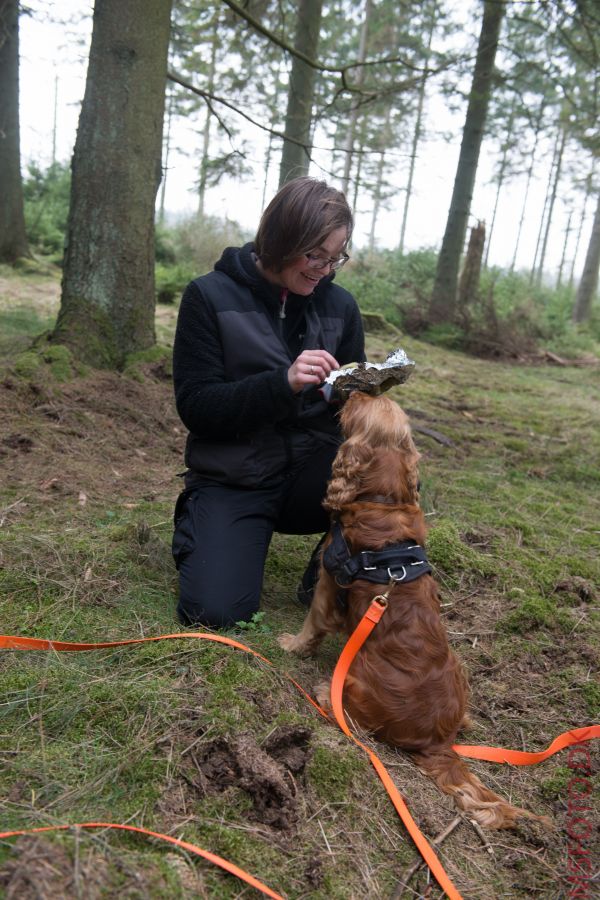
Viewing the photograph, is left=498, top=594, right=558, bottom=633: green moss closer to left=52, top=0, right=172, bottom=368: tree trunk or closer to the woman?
the woman

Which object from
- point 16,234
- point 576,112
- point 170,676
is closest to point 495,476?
point 170,676

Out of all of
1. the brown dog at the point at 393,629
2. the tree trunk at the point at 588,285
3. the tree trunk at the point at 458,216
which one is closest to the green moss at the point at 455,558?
the brown dog at the point at 393,629

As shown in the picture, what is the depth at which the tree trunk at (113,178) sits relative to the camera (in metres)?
6.18

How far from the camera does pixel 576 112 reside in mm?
11023

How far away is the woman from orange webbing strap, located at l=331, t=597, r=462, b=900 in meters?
0.74

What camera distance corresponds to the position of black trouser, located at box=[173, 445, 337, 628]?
10.7 feet

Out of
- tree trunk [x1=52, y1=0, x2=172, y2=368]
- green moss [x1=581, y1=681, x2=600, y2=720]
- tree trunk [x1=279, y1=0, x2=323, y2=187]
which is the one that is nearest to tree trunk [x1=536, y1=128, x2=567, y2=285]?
tree trunk [x1=279, y1=0, x2=323, y2=187]

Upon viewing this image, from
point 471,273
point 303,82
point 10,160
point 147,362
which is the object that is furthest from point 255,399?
point 471,273

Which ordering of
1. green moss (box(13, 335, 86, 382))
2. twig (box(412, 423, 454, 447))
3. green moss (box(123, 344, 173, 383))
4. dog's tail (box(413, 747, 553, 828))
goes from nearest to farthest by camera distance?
dog's tail (box(413, 747, 553, 828)), green moss (box(13, 335, 86, 382)), green moss (box(123, 344, 173, 383)), twig (box(412, 423, 454, 447))

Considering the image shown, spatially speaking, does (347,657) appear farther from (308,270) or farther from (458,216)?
(458,216)

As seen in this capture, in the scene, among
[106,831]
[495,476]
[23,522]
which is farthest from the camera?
[495,476]

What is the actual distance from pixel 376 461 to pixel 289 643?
101cm

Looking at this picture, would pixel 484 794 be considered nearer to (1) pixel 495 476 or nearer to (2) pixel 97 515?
(2) pixel 97 515

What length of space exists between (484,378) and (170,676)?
973cm
